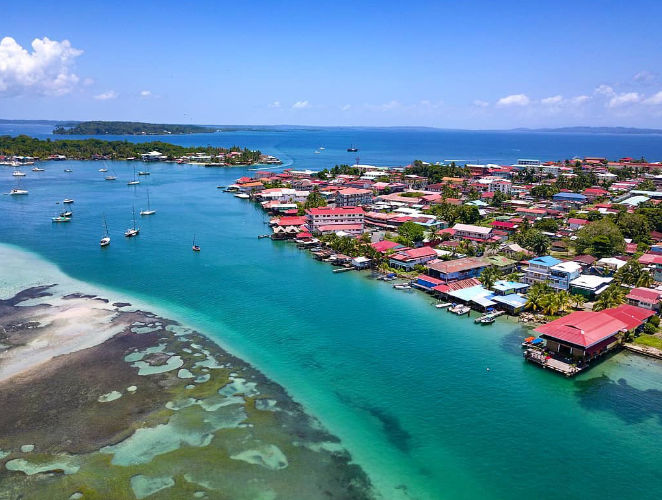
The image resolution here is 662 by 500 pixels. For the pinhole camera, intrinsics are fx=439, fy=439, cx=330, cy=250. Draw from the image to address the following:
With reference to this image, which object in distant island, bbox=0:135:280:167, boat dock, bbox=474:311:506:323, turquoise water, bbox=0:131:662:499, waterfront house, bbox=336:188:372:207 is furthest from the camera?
distant island, bbox=0:135:280:167

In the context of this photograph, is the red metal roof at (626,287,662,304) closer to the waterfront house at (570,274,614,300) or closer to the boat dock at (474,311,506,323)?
the waterfront house at (570,274,614,300)

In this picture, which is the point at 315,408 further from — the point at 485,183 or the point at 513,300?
the point at 485,183

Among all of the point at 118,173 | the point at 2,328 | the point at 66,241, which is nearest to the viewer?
the point at 2,328

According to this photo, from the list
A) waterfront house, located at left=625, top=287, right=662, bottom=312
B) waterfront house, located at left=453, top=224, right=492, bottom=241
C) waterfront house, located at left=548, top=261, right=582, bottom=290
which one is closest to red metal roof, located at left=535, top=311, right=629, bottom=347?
waterfront house, located at left=625, top=287, right=662, bottom=312

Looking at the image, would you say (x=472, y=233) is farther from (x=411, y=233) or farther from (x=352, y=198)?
(x=352, y=198)

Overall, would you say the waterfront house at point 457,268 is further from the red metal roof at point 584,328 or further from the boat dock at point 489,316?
the red metal roof at point 584,328

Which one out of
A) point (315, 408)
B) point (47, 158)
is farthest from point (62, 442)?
point (47, 158)
